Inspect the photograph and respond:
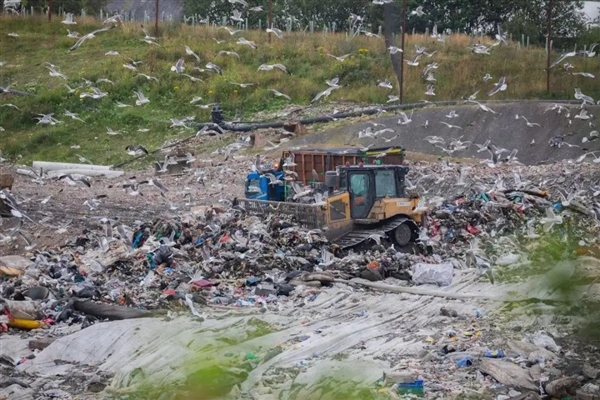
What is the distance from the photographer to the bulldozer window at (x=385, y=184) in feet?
45.7

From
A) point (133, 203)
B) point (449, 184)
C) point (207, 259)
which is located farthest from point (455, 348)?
point (133, 203)

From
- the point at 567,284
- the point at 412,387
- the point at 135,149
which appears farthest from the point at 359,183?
the point at 567,284

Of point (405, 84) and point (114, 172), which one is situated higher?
point (405, 84)

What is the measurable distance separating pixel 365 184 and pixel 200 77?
18994mm

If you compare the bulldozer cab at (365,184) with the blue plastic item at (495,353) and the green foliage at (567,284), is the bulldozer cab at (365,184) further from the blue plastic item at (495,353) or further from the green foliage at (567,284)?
the green foliage at (567,284)

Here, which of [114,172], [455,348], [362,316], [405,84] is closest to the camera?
[455,348]

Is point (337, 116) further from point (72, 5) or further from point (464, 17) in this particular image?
point (72, 5)

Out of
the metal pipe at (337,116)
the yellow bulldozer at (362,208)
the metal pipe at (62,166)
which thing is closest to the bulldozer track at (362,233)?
the yellow bulldozer at (362,208)

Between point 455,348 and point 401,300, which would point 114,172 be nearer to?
point 401,300

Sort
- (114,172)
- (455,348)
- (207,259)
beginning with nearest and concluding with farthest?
1. (455,348)
2. (207,259)
3. (114,172)

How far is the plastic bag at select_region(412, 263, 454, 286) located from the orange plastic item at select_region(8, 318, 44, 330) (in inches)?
181

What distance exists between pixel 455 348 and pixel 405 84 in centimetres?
2154

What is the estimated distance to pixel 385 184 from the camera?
46.1 feet

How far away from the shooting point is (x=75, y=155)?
27.0 metres
